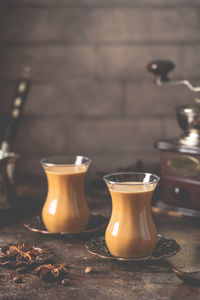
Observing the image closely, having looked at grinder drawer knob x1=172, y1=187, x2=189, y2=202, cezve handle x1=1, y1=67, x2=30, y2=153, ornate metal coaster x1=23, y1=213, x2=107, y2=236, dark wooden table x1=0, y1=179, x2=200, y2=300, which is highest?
cezve handle x1=1, y1=67, x2=30, y2=153

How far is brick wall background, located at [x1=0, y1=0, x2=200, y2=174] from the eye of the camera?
7.03 ft

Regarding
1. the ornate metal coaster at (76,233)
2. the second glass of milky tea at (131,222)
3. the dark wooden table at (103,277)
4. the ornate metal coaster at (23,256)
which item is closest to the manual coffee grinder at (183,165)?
the dark wooden table at (103,277)

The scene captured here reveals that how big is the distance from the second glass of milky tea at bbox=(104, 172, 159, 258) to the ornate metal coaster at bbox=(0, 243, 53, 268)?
168 mm

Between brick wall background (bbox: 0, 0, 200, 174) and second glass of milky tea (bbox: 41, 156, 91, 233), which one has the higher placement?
brick wall background (bbox: 0, 0, 200, 174)

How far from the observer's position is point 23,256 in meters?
1.09

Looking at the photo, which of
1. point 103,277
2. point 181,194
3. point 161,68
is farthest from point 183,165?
point 103,277

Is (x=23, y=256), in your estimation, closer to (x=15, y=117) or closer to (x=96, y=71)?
(x=15, y=117)

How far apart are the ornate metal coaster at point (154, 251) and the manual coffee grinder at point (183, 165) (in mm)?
357

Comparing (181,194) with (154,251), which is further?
(181,194)

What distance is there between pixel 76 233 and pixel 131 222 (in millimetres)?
235

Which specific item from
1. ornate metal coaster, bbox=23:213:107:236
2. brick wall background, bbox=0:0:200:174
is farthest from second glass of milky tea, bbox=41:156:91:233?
brick wall background, bbox=0:0:200:174

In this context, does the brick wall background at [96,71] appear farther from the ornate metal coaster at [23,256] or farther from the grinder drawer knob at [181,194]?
the ornate metal coaster at [23,256]

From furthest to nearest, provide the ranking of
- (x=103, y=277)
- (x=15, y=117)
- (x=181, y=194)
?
(x=15, y=117)
(x=181, y=194)
(x=103, y=277)

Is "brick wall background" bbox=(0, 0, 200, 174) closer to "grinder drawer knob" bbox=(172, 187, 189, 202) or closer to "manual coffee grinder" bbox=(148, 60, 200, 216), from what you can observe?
"manual coffee grinder" bbox=(148, 60, 200, 216)
